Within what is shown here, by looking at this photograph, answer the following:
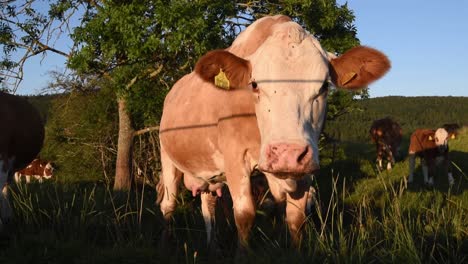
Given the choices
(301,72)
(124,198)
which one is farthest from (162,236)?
(301,72)

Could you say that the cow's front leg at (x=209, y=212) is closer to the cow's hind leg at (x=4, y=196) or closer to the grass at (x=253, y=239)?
the grass at (x=253, y=239)

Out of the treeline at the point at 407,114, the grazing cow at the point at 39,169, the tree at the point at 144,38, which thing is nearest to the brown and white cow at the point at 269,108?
the tree at the point at 144,38

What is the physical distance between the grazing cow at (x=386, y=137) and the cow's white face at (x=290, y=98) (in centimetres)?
1786

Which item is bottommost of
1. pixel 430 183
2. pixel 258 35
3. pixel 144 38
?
pixel 430 183

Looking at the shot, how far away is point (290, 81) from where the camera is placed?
12.2 ft

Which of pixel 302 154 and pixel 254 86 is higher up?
pixel 254 86

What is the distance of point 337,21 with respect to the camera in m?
13.6

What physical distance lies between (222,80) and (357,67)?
3.63 ft

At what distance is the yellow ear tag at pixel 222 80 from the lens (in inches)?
165

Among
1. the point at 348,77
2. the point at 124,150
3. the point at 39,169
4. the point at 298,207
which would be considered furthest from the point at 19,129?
the point at 39,169

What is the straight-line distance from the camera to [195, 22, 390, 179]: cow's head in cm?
341

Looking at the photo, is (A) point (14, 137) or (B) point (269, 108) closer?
(B) point (269, 108)

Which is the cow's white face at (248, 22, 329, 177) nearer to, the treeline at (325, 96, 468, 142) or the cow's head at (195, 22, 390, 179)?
the cow's head at (195, 22, 390, 179)

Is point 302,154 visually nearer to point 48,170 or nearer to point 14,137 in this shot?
point 14,137
